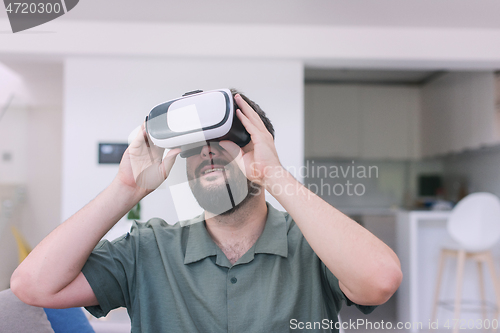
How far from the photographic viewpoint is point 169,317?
74cm

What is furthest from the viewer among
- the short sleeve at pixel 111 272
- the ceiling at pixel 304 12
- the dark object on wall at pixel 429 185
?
the dark object on wall at pixel 429 185

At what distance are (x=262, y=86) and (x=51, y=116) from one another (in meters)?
2.08

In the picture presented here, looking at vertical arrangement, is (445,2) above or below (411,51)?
above

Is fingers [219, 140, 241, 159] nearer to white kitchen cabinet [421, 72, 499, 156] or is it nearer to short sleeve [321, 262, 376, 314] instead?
short sleeve [321, 262, 376, 314]

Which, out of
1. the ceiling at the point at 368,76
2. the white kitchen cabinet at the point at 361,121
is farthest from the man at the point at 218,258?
the white kitchen cabinet at the point at 361,121

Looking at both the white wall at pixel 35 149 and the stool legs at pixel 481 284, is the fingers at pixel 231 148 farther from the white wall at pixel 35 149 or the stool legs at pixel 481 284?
the white wall at pixel 35 149

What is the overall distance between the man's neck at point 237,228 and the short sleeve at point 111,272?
19 centimetres

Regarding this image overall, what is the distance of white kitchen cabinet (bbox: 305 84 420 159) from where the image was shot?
400 cm

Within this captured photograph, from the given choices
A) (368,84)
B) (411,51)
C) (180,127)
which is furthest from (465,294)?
(180,127)

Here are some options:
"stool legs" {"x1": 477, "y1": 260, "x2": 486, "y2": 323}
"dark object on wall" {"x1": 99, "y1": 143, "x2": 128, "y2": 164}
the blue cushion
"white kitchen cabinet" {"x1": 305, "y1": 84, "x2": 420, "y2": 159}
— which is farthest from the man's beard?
"white kitchen cabinet" {"x1": 305, "y1": 84, "x2": 420, "y2": 159}

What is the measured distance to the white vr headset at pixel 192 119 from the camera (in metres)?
0.64

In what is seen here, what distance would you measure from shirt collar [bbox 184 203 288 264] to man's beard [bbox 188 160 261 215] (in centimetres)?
Answer: 6

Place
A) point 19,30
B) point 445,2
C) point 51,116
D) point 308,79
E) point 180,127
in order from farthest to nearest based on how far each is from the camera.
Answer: point 308,79, point 51,116, point 19,30, point 445,2, point 180,127

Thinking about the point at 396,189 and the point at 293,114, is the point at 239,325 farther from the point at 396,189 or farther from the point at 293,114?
the point at 396,189
